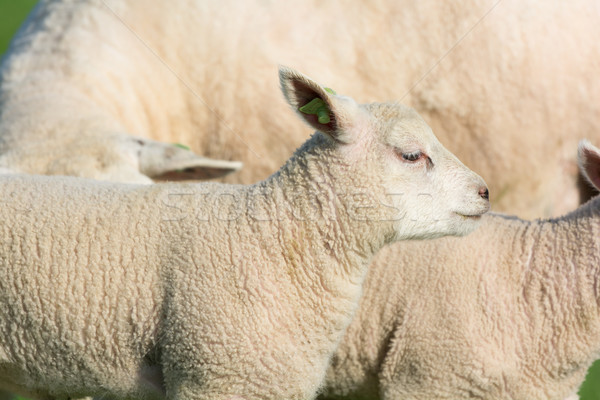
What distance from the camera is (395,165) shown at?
3.79 metres

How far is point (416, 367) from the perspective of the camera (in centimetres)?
440

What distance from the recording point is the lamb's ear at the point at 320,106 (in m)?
3.66

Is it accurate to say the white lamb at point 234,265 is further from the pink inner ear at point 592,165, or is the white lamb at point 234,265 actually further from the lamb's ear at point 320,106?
the pink inner ear at point 592,165

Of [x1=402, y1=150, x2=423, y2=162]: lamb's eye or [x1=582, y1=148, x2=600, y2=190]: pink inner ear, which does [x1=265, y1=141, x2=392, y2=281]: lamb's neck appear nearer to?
[x1=402, y1=150, x2=423, y2=162]: lamb's eye

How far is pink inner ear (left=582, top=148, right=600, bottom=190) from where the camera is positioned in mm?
4445

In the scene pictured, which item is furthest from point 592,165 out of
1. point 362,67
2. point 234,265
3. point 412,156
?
point 362,67

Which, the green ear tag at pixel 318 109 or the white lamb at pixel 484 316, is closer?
the green ear tag at pixel 318 109

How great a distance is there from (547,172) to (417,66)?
1.18 metres

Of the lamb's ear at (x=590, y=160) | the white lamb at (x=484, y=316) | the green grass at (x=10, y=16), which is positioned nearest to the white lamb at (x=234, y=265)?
the white lamb at (x=484, y=316)

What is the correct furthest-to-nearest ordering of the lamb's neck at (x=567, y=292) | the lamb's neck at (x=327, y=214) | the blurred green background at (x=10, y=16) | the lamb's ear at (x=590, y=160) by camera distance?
1. the blurred green background at (x=10, y=16)
2. the lamb's ear at (x=590, y=160)
3. the lamb's neck at (x=567, y=292)
4. the lamb's neck at (x=327, y=214)

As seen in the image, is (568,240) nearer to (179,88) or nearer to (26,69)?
(179,88)

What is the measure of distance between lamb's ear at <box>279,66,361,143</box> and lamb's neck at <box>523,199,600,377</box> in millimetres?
1320

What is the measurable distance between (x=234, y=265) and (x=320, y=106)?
0.74m

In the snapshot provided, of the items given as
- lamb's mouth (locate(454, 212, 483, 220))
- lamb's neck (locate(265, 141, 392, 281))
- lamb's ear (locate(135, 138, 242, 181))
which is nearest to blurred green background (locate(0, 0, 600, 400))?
lamb's ear (locate(135, 138, 242, 181))
